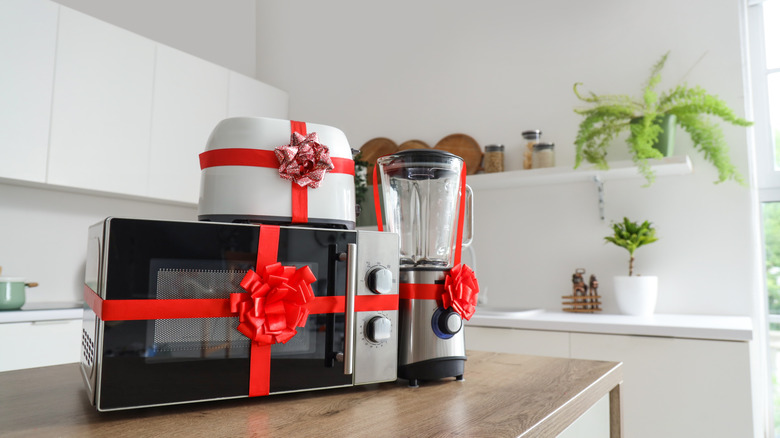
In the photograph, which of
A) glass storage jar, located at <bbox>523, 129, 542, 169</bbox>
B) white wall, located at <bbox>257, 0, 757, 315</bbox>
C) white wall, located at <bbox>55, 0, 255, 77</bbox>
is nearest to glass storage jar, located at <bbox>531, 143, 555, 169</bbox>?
glass storage jar, located at <bbox>523, 129, 542, 169</bbox>

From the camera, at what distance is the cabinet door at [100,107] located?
8.23 feet

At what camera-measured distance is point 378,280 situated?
87 cm

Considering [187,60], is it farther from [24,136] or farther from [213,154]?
[213,154]

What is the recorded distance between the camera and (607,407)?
1101mm

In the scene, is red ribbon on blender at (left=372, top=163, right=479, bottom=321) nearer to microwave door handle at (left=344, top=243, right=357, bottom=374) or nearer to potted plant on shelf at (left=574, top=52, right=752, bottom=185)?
microwave door handle at (left=344, top=243, right=357, bottom=374)

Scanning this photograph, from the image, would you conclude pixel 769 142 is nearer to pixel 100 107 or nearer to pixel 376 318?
pixel 376 318

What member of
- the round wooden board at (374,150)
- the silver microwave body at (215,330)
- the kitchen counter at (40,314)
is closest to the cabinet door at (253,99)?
the round wooden board at (374,150)

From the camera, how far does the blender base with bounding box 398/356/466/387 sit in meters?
0.91

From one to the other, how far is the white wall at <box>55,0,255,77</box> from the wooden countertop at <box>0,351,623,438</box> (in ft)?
9.15

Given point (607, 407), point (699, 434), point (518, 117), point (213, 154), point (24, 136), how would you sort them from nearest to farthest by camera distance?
point (213, 154) → point (607, 407) → point (699, 434) → point (24, 136) → point (518, 117)

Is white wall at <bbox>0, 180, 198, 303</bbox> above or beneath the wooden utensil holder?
above

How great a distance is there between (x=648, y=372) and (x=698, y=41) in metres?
1.53

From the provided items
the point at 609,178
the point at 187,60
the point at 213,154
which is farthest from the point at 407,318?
the point at 187,60

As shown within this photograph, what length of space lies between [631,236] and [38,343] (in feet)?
8.41
